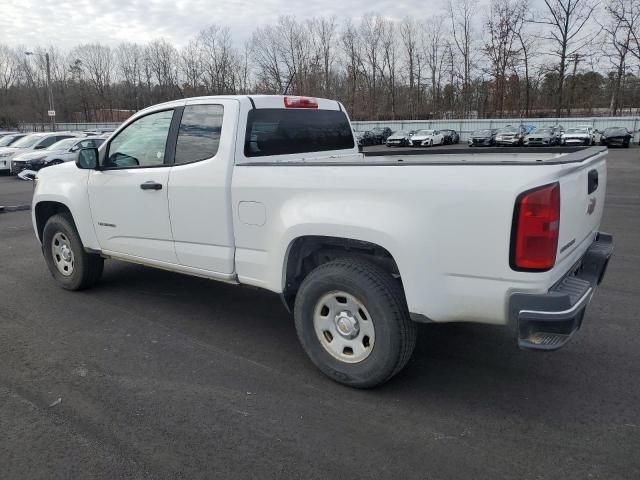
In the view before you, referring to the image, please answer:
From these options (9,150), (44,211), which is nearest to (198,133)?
(44,211)

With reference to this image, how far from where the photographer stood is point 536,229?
267 cm

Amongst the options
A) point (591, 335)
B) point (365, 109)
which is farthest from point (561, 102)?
point (591, 335)

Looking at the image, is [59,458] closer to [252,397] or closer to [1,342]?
[252,397]

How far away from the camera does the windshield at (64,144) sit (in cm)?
1886

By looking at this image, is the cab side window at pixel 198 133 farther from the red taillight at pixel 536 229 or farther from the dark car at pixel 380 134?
the dark car at pixel 380 134

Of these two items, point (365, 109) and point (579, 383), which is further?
point (365, 109)

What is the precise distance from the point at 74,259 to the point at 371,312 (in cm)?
370

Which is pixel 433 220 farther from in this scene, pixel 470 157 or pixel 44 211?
pixel 44 211

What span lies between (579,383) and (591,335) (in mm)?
941

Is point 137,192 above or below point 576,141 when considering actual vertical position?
above

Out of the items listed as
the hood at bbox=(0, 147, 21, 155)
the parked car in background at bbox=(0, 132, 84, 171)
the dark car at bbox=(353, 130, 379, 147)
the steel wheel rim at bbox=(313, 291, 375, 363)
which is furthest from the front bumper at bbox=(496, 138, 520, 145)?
the steel wheel rim at bbox=(313, 291, 375, 363)

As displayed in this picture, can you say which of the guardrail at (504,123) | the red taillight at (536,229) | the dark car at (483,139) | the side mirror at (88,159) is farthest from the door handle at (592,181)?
the guardrail at (504,123)

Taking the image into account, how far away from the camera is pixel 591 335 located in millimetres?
4273

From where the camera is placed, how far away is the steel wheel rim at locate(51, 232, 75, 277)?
557cm
